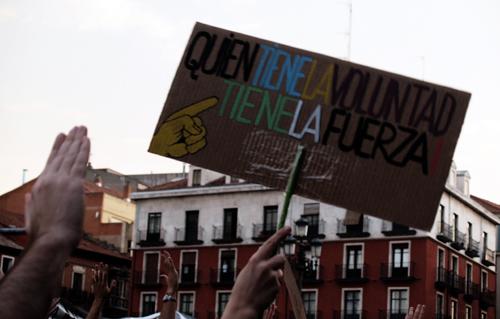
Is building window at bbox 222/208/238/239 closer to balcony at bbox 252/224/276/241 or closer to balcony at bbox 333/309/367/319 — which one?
balcony at bbox 252/224/276/241

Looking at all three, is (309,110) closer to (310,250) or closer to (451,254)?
(310,250)

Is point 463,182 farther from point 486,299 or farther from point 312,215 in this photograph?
point 312,215

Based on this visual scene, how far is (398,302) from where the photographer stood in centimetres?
4856

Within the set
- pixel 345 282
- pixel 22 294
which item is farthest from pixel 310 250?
pixel 345 282

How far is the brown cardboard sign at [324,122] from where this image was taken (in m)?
3.49

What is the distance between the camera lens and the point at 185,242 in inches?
2135

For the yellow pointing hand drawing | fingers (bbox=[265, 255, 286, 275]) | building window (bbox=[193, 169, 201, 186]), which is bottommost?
fingers (bbox=[265, 255, 286, 275])

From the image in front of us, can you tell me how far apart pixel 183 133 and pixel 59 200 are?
1.58m

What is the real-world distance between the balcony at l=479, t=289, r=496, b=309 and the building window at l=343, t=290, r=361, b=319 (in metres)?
8.02

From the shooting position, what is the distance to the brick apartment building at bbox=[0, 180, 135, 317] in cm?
5662

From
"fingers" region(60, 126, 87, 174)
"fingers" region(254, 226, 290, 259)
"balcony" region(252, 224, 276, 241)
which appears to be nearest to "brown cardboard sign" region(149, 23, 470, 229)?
"fingers" region(254, 226, 290, 259)

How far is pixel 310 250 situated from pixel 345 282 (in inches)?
1082

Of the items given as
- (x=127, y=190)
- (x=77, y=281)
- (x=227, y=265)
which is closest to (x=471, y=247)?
(x=227, y=265)

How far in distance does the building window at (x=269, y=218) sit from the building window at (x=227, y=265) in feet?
6.00
